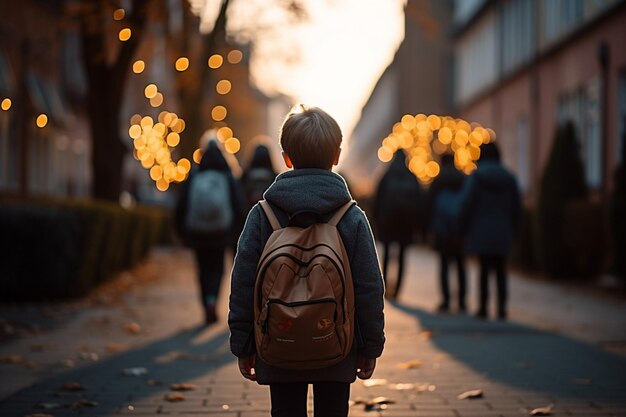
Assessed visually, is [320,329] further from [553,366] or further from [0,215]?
[0,215]

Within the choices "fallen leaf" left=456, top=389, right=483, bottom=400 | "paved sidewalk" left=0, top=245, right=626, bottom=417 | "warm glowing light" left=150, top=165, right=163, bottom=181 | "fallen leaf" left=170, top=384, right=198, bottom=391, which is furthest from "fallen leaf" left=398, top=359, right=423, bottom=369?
"warm glowing light" left=150, top=165, right=163, bottom=181

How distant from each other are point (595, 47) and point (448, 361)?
15.3 m

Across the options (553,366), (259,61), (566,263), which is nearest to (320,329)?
(553,366)

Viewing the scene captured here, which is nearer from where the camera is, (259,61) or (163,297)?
(163,297)

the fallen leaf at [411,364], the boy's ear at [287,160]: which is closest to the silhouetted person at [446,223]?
the fallen leaf at [411,364]

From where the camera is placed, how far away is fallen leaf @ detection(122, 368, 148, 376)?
749 centimetres

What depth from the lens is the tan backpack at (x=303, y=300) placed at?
3.63m

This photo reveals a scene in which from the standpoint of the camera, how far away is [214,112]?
34.3m

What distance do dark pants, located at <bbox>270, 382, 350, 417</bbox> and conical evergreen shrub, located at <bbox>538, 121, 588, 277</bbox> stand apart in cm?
1457

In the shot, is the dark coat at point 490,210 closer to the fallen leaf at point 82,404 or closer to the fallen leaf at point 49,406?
the fallen leaf at point 82,404

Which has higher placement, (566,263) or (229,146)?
(229,146)

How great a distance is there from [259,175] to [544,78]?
1731 cm

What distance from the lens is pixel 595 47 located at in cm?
2203

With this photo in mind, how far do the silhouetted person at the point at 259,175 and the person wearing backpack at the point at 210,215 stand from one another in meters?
0.99
